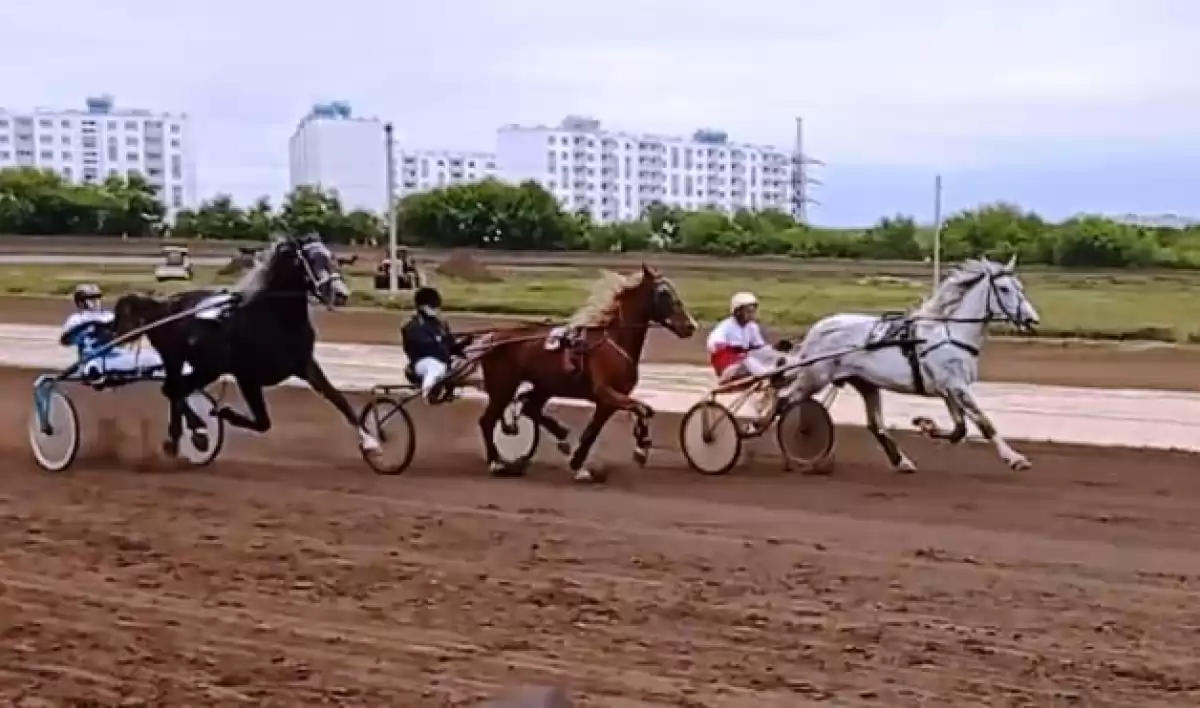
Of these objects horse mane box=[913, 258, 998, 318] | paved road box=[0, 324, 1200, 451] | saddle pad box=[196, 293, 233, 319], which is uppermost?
horse mane box=[913, 258, 998, 318]

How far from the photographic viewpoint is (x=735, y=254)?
136 ft

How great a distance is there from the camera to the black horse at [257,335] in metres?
13.4

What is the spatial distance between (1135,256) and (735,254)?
953cm

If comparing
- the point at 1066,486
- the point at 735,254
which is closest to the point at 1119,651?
the point at 1066,486

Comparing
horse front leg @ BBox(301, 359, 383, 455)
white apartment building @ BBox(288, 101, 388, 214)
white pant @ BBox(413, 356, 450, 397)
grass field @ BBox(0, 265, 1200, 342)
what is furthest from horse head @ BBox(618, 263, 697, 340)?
white apartment building @ BBox(288, 101, 388, 214)

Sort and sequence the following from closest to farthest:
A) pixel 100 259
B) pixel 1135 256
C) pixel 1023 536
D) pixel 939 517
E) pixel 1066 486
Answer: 1. pixel 1023 536
2. pixel 939 517
3. pixel 1066 486
4. pixel 1135 256
5. pixel 100 259

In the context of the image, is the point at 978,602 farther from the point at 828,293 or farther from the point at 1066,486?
the point at 828,293

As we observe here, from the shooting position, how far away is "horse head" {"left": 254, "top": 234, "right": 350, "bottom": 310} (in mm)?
13273

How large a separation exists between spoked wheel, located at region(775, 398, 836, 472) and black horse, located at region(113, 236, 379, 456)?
9.53ft

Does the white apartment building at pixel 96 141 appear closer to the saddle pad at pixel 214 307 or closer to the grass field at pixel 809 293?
the grass field at pixel 809 293

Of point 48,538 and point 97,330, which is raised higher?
point 97,330

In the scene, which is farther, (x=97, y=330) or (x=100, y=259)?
(x=100, y=259)

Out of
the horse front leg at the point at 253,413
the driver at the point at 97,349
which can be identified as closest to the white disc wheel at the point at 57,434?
the driver at the point at 97,349

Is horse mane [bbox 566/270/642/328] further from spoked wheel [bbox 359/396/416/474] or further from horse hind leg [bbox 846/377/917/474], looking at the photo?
horse hind leg [bbox 846/377/917/474]
